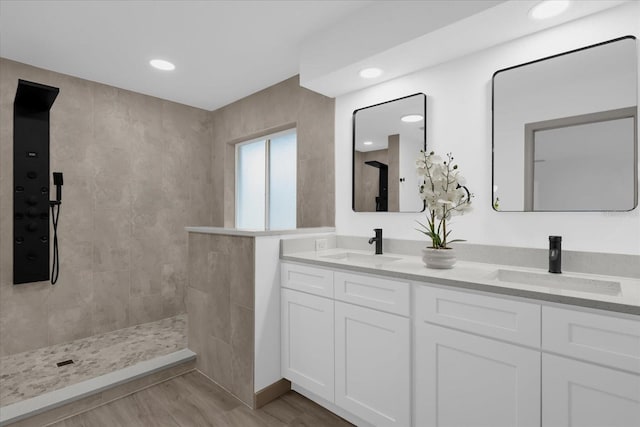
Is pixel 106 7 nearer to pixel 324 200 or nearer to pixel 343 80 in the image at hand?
pixel 343 80

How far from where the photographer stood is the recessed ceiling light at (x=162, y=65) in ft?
8.58

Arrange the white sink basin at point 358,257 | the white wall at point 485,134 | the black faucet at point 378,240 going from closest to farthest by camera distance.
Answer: the white wall at point 485,134
the white sink basin at point 358,257
the black faucet at point 378,240

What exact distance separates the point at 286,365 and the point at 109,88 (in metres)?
3.01

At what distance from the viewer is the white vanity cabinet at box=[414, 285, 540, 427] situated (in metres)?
1.20

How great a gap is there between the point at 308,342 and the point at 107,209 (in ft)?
7.90

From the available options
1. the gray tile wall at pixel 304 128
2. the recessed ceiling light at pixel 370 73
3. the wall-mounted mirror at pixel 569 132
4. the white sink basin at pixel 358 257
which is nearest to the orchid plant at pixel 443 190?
the wall-mounted mirror at pixel 569 132

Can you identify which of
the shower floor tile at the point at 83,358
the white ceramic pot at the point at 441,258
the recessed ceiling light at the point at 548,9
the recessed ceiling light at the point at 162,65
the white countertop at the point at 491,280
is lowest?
the shower floor tile at the point at 83,358

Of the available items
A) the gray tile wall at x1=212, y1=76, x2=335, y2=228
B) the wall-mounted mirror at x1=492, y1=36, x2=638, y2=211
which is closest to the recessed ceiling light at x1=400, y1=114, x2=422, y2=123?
the wall-mounted mirror at x1=492, y1=36, x2=638, y2=211

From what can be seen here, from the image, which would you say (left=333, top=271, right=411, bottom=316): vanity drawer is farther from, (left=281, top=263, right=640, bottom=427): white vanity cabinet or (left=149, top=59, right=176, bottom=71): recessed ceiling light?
→ (left=149, top=59, right=176, bottom=71): recessed ceiling light

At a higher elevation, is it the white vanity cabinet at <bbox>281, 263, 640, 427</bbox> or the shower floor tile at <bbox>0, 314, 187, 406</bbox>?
the white vanity cabinet at <bbox>281, 263, 640, 427</bbox>

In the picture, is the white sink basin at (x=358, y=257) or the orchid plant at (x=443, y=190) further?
the white sink basin at (x=358, y=257)

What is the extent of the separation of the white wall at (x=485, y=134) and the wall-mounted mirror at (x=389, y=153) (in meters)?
0.06

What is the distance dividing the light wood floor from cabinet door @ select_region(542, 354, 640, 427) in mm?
1117

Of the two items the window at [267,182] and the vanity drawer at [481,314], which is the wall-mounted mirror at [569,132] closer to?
the vanity drawer at [481,314]
